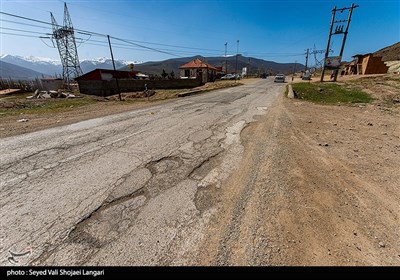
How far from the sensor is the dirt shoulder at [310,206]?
2.07m

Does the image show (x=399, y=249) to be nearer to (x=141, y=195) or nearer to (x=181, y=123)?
(x=141, y=195)

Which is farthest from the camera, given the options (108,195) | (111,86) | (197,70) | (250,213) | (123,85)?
(197,70)

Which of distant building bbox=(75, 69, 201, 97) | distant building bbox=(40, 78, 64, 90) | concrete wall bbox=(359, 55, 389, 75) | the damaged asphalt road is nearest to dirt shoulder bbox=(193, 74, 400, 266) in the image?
the damaged asphalt road

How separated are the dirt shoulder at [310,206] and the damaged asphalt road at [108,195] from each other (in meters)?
0.37

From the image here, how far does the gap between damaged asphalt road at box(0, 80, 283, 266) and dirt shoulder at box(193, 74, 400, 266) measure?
1.20ft

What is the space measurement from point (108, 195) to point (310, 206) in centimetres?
315

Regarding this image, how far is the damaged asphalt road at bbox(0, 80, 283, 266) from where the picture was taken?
6.89ft

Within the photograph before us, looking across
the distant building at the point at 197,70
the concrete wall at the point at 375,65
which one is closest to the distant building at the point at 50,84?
the distant building at the point at 197,70

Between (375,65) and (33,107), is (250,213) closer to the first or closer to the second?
(33,107)

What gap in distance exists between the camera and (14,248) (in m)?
2.08

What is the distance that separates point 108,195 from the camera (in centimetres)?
301

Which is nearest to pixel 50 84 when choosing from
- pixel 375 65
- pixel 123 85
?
pixel 123 85

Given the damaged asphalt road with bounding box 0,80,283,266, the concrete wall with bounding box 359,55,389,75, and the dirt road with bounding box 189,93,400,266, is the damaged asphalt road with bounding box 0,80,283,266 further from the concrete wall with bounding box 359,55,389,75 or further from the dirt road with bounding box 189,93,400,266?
the concrete wall with bounding box 359,55,389,75
